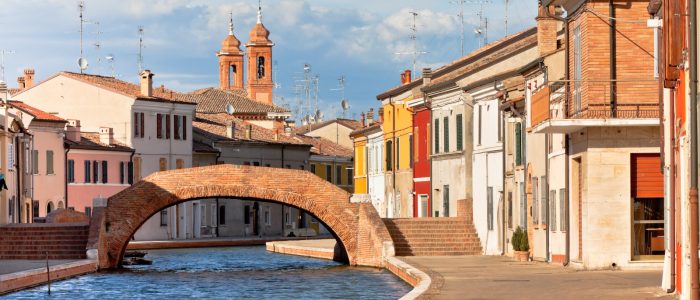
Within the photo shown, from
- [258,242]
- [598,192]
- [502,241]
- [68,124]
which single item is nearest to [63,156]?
[68,124]

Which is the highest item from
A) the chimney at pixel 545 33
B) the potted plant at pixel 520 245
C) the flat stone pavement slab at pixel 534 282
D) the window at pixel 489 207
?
the chimney at pixel 545 33

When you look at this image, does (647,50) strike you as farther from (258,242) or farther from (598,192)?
(258,242)

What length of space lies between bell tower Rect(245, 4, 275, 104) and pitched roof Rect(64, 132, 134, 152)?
182 ft

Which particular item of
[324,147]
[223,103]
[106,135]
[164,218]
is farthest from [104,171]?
[223,103]

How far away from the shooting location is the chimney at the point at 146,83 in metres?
94.1

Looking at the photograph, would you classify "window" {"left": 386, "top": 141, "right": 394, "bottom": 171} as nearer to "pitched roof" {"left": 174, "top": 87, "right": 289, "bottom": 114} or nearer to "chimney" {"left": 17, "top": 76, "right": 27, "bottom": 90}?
"chimney" {"left": 17, "top": 76, "right": 27, "bottom": 90}

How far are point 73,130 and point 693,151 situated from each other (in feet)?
223

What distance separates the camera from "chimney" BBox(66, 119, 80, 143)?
87794mm

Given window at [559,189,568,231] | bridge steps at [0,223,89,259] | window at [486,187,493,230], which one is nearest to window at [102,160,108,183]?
bridge steps at [0,223,89,259]

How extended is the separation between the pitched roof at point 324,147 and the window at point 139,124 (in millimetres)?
23876

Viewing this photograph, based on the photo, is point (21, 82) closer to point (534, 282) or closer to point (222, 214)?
point (222, 214)

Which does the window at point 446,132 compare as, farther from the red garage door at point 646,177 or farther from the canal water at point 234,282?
the red garage door at point 646,177

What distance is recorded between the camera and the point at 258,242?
9012cm

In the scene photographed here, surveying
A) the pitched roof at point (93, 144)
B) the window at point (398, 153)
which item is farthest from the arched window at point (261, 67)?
the window at point (398, 153)
